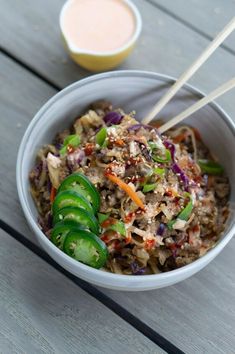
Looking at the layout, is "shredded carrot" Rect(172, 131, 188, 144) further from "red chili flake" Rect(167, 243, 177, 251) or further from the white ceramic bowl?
"red chili flake" Rect(167, 243, 177, 251)

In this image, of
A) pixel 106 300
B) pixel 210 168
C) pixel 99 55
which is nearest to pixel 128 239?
pixel 106 300

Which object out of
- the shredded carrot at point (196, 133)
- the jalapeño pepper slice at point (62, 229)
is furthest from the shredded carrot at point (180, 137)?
the jalapeño pepper slice at point (62, 229)

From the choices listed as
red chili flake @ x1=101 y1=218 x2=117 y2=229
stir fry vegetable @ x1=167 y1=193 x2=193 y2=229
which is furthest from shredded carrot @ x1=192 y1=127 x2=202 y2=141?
red chili flake @ x1=101 y1=218 x2=117 y2=229

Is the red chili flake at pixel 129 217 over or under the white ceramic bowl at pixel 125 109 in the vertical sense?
under

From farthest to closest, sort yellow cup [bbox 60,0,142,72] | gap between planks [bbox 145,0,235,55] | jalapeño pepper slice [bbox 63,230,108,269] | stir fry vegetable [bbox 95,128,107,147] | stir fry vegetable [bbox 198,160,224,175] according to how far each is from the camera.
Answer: gap between planks [bbox 145,0,235,55] < yellow cup [bbox 60,0,142,72] < stir fry vegetable [bbox 198,160,224,175] < stir fry vegetable [bbox 95,128,107,147] < jalapeño pepper slice [bbox 63,230,108,269]

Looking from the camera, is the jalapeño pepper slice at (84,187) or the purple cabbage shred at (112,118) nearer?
the jalapeño pepper slice at (84,187)

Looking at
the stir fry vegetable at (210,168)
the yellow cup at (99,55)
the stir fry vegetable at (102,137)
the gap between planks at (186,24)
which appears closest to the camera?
the stir fry vegetable at (102,137)

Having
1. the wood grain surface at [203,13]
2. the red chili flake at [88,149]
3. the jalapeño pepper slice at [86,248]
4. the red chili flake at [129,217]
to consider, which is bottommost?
the jalapeño pepper slice at [86,248]

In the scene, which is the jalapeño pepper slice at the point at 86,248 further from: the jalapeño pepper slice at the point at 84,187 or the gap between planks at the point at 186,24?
the gap between planks at the point at 186,24
